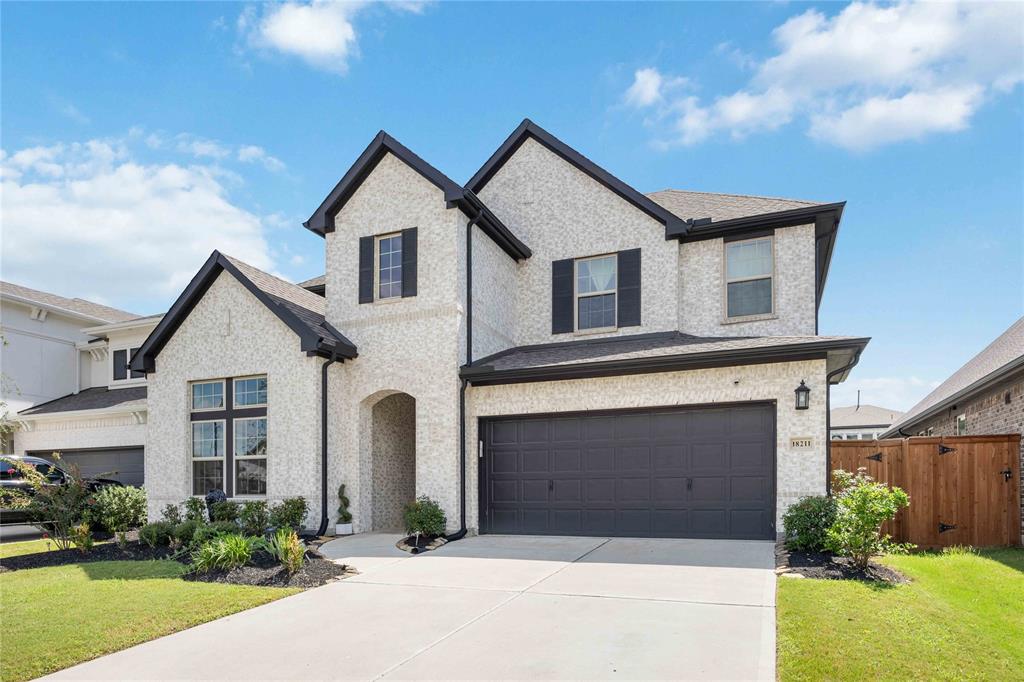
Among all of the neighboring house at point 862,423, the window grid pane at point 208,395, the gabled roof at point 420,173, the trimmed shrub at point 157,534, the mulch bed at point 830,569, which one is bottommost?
the neighboring house at point 862,423

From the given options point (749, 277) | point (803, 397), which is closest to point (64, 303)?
point (749, 277)

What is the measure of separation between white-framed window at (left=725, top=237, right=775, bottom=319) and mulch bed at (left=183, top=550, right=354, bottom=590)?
9.17m

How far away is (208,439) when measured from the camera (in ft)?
47.8

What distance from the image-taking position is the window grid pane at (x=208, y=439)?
47.3 ft

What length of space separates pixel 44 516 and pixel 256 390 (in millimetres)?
4273

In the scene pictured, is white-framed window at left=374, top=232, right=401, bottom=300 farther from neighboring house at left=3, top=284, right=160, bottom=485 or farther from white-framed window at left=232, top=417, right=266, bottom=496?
neighboring house at left=3, top=284, right=160, bottom=485

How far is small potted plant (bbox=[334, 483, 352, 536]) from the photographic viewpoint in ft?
43.7

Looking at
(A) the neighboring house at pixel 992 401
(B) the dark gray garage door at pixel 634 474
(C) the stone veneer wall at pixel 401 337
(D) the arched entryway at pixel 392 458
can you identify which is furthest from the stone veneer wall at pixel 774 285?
(D) the arched entryway at pixel 392 458

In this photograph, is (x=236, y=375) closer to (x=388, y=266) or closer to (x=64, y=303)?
(x=388, y=266)

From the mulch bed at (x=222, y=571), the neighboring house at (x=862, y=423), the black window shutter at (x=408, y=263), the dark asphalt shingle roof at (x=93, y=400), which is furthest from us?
the neighboring house at (x=862, y=423)

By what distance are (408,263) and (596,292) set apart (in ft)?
13.7

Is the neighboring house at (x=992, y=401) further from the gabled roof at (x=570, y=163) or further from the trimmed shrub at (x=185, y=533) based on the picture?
the trimmed shrub at (x=185, y=533)

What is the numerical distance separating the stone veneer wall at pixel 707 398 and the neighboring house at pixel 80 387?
428 inches

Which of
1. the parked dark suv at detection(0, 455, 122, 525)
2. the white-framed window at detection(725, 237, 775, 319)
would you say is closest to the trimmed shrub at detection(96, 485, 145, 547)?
the parked dark suv at detection(0, 455, 122, 525)
